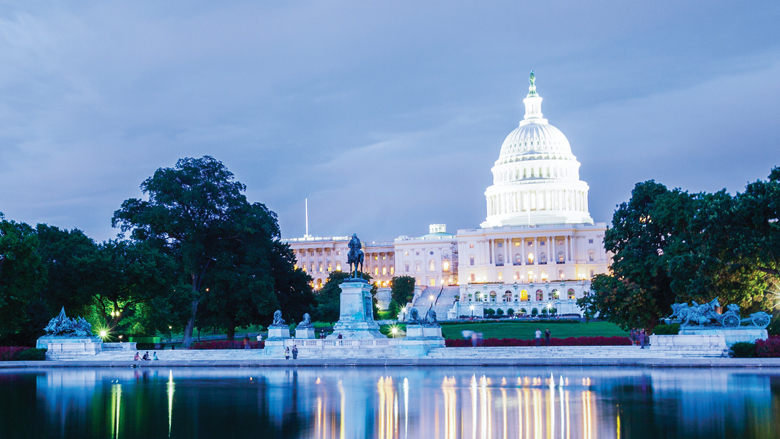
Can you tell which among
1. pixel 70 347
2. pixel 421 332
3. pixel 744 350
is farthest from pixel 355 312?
pixel 744 350

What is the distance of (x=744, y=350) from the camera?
3095cm

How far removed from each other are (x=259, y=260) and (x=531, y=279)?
272 ft

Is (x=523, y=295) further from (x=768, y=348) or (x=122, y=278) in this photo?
(x=768, y=348)

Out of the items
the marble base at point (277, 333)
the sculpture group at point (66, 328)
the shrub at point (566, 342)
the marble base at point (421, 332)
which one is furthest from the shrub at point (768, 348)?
the sculpture group at point (66, 328)

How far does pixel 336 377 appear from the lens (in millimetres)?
28391

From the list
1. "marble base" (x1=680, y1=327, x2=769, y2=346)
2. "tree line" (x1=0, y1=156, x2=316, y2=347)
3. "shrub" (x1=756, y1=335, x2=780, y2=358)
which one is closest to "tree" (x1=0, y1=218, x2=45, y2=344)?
"tree line" (x1=0, y1=156, x2=316, y2=347)

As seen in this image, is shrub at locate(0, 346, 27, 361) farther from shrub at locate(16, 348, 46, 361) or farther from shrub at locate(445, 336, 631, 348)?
shrub at locate(445, 336, 631, 348)

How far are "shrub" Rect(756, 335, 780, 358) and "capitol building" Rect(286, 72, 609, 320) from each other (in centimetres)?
8325

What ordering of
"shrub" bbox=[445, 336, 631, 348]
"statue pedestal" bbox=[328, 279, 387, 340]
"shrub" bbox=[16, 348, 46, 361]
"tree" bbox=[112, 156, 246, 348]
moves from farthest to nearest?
"tree" bbox=[112, 156, 246, 348] → "statue pedestal" bbox=[328, 279, 387, 340] → "shrub" bbox=[16, 348, 46, 361] → "shrub" bbox=[445, 336, 631, 348]

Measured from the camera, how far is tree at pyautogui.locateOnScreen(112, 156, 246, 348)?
5806 centimetres

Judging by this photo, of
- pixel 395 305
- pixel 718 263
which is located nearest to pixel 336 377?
pixel 718 263

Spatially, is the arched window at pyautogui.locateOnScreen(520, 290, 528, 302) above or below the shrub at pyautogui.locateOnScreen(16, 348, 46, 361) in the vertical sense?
above

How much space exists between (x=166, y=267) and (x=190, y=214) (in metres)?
8.00

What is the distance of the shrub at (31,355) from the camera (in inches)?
1566
